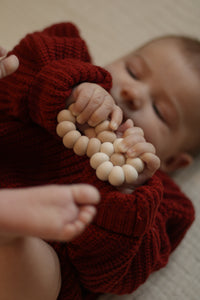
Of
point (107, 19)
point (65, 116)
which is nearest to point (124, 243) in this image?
point (65, 116)

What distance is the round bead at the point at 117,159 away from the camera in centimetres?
57

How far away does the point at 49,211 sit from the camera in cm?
37

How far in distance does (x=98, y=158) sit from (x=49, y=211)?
205 mm

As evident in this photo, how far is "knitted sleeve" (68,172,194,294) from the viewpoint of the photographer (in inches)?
22.0

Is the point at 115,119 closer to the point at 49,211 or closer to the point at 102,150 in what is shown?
the point at 102,150

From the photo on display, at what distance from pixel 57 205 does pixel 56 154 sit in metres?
0.29

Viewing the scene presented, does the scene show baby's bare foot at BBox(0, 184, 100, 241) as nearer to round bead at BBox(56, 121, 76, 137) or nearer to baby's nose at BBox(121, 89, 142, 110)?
round bead at BBox(56, 121, 76, 137)

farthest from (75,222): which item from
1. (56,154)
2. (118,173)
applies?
(56,154)

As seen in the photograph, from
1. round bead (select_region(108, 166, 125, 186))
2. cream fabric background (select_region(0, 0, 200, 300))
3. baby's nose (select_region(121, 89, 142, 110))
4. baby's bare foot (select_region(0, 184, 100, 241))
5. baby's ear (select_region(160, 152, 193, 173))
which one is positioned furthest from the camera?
cream fabric background (select_region(0, 0, 200, 300))

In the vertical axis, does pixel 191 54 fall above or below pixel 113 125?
above

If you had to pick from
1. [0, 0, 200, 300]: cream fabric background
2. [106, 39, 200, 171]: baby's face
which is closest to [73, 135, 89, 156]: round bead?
[106, 39, 200, 171]: baby's face

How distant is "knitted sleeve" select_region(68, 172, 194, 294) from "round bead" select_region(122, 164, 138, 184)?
3 cm

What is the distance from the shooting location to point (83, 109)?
58cm

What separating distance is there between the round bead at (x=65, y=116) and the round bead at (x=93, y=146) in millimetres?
52
